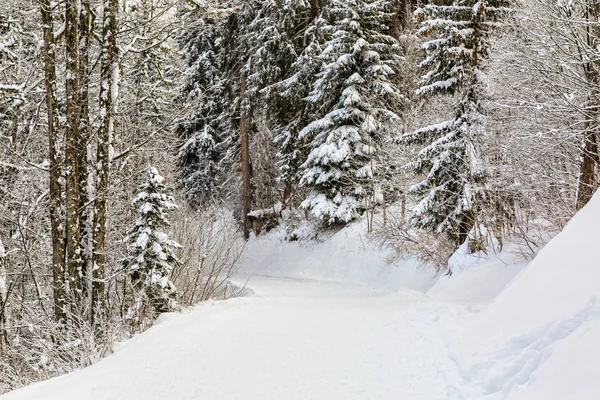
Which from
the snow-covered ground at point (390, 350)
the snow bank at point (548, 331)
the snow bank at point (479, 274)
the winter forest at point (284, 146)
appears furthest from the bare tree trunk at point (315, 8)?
the snow bank at point (548, 331)

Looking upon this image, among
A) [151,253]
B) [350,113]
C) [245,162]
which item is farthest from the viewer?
[245,162]

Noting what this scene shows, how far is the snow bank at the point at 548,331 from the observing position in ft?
Answer: 10.6

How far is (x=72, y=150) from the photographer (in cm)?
740

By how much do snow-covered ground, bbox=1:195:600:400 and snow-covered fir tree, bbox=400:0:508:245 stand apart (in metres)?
3.83

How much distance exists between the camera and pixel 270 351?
6.05 m

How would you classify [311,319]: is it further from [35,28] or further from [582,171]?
[35,28]

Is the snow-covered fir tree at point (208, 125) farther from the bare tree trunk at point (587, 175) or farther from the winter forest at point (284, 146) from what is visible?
the bare tree trunk at point (587, 175)

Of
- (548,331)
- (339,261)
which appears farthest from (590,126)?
(339,261)

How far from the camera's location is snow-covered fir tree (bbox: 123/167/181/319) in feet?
28.2

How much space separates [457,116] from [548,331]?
9485 millimetres

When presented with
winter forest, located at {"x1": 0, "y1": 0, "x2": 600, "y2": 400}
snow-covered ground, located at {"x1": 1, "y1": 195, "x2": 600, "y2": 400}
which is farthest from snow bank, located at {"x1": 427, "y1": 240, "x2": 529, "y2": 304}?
snow-covered ground, located at {"x1": 1, "y1": 195, "x2": 600, "y2": 400}

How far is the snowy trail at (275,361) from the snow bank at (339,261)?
678 centimetres

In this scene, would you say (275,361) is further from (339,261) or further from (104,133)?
(339,261)

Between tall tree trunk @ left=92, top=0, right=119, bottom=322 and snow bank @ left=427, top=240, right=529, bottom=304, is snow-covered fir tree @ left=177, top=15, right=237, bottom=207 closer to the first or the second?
snow bank @ left=427, top=240, right=529, bottom=304
